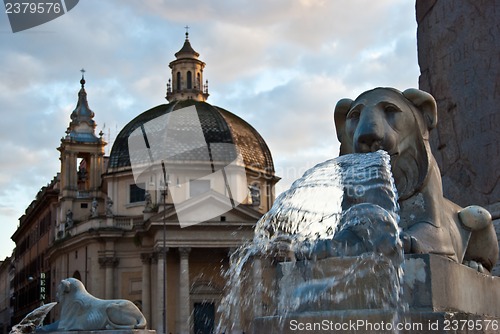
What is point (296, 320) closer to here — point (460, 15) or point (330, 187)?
point (330, 187)

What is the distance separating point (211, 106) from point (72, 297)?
50.5 m

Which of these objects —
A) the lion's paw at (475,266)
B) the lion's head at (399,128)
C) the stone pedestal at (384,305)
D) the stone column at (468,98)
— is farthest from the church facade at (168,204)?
the stone pedestal at (384,305)

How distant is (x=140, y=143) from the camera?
58844 millimetres

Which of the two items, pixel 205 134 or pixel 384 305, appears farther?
pixel 205 134

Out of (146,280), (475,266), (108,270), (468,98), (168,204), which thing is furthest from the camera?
(108,270)

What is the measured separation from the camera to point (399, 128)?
520 centimetres

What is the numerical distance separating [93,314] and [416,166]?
7.89 metres

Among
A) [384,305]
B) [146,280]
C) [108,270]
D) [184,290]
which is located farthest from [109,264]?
[384,305]

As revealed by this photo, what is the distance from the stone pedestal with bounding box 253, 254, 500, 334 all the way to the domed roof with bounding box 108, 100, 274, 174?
52.4 metres

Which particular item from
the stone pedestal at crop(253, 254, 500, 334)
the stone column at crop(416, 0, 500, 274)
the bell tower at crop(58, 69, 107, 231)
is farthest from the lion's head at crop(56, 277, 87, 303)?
the bell tower at crop(58, 69, 107, 231)

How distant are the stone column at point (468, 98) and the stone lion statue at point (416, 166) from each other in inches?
119

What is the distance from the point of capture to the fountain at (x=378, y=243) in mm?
4258

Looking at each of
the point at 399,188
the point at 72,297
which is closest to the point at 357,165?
the point at 399,188

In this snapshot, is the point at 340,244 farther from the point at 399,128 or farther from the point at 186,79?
the point at 186,79
